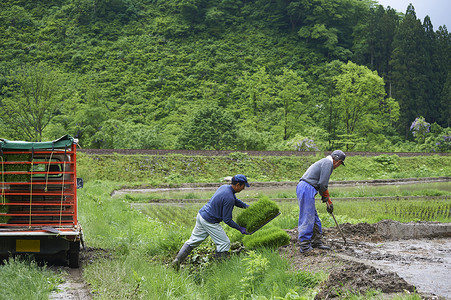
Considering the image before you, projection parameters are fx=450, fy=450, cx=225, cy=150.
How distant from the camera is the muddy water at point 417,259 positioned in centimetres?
619

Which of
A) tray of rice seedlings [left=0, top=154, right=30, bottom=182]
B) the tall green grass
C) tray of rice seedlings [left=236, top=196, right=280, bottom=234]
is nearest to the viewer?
tray of rice seedlings [left=236, top=196, right=280, bottom=234]

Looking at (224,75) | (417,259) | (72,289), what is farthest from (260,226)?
(224,75)

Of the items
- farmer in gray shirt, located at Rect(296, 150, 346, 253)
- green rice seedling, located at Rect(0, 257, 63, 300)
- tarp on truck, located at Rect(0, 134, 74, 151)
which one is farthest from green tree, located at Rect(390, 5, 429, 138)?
green rice seedling, located at Rect(0, 257, 63, 300)

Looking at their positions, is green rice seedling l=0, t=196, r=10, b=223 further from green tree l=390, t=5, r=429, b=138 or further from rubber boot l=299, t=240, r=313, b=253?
green tree l=390, t=5, r=429, b=138

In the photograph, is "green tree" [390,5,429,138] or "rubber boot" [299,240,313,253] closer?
"rubber boot" [299,240,313,253]

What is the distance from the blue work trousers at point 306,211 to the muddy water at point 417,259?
79cm

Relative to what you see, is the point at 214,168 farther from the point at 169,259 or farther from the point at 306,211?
the point at 306,211

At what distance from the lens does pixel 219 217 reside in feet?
26.4

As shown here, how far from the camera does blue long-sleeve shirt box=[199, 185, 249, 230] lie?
787 cm

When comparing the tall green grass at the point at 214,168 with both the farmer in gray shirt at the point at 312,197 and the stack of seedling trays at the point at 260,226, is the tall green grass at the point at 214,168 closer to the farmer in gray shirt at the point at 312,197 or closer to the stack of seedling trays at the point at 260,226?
the stack of seedling trays at the point at 260,226

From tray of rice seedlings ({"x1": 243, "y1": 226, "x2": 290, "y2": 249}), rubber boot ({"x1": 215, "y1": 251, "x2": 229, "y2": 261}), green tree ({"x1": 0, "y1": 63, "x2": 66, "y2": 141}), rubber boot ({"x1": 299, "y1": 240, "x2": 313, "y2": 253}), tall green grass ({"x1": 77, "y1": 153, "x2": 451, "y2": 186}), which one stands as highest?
green tree ({"x1": 0, "y1": 63, "x2": 66, "y2": 141})

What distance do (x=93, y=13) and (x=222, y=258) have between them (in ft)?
289

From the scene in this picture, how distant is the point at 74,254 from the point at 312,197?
15.2 feet

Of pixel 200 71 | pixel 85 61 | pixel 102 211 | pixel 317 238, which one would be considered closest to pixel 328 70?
pixel 200 71
